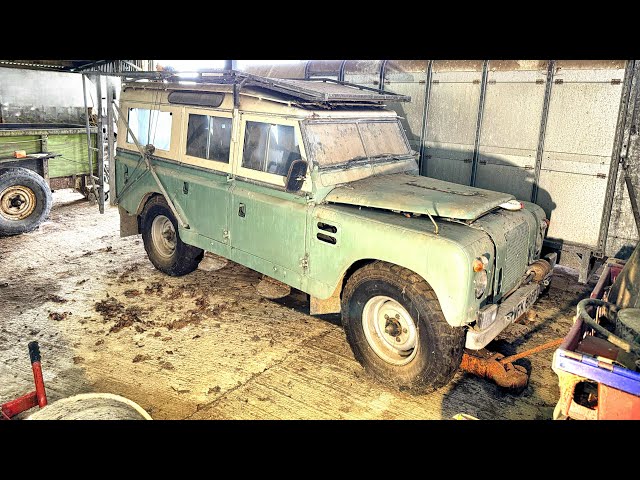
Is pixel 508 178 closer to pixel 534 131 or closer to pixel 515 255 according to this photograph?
pixel 534 131

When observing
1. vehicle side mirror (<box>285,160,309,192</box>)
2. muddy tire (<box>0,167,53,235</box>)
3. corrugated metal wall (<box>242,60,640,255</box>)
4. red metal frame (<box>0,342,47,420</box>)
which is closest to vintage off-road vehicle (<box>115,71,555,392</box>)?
vehicle side mirror (<box>285,160,309,192</box>)

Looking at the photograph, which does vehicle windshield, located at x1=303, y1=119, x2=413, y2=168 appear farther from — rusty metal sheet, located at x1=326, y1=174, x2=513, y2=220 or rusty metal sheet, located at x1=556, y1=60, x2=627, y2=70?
rusty metal sheet, located at x1=556, y1=60, x2=627, y2=70

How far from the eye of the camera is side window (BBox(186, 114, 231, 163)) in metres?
6.01

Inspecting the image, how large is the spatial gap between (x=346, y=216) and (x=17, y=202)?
7.31 meters

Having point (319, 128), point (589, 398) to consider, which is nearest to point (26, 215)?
point (319, 128)

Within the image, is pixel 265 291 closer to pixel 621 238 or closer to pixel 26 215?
pixel 621 238

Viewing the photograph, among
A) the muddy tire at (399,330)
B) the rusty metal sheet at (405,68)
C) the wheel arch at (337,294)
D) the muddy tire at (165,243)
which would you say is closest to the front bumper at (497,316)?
the muddy tire at (399,330)

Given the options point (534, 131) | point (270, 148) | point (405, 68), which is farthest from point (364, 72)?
point (270, 148)

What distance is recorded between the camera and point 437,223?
4.63 metres

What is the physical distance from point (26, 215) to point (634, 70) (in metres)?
9.76

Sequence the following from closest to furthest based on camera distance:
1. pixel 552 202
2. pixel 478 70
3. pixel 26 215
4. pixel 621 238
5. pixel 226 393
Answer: pixel 226 393 → pixel 621 238 → pixel 552 202 → pixel 478 70 → pixel 26 215

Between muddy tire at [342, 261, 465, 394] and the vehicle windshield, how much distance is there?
4.40ft

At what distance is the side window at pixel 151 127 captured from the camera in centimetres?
681

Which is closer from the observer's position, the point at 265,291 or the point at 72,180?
the point at 265,291
